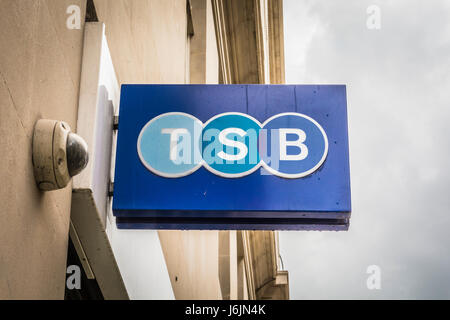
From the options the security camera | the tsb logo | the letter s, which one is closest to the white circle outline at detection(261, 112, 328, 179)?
the tsb logo

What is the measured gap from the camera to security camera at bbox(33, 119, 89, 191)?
13.3ft

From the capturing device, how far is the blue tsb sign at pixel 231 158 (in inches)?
217

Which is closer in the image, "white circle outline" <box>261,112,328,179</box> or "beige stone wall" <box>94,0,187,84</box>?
"white circle outline" <box>261,112,328,179</box>

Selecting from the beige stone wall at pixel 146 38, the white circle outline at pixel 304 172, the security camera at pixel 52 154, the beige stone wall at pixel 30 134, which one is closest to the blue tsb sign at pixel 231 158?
the white circle outline at pixel 304 172

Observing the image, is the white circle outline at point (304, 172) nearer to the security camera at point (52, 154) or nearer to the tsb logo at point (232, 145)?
the tsb logo at point (232, 145)

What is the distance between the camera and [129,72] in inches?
299

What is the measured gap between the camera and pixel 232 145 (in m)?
5.68

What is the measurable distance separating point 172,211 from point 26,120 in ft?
5.99

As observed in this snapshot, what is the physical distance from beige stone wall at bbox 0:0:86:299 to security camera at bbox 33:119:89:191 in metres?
0.06

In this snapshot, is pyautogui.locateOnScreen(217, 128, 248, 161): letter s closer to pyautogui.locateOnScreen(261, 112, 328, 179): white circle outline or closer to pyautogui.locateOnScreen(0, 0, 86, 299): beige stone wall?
pyautogui.locateOnScreen(261, 112, 328, 179): white circle outline

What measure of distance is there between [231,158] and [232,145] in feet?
0.38

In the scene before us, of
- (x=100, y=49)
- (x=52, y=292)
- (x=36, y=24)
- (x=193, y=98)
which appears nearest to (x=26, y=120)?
(x=36, y=24)

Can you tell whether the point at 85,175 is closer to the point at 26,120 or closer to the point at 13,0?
the point at 26,120
